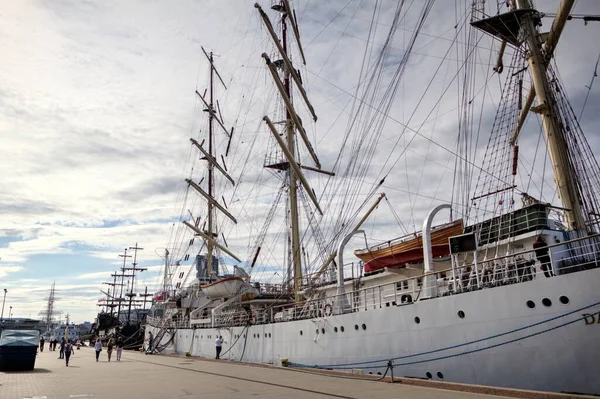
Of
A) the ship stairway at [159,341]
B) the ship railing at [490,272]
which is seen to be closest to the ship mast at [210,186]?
the ship stairway at [159,341]

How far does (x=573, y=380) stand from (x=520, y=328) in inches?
54.6

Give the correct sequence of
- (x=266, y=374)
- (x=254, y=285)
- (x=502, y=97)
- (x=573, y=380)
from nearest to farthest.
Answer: (x=573, y=380) → (x=266, y=374) → (x=502, y=97) → (x=254, y=285)

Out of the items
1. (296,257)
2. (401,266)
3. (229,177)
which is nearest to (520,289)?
(401,266)

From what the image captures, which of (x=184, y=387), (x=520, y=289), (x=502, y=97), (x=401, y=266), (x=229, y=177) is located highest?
(x=229, y=177)

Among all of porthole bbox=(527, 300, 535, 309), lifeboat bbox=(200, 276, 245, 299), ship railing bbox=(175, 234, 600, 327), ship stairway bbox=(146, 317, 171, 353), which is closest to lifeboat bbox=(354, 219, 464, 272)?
ship railing bbox=(175, 234, 600, 327)

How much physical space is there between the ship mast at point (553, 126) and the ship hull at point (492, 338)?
4.01 meters

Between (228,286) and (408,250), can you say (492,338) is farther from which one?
(228,286)

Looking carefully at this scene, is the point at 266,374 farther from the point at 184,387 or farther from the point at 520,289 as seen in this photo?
the point at 520,289

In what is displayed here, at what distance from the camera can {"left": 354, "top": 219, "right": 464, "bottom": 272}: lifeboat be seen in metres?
15.5

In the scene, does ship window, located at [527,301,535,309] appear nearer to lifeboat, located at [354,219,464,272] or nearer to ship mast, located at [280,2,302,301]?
lifeboat, located at [354,219,464,272]

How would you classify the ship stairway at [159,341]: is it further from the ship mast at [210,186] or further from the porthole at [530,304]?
the porthole at [530,304]

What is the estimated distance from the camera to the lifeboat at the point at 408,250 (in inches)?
610

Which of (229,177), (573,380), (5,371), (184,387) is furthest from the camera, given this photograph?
(229,177)

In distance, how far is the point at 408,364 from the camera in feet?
41.7
